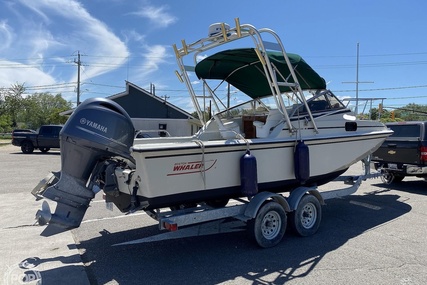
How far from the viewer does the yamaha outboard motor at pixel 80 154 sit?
4.40 m

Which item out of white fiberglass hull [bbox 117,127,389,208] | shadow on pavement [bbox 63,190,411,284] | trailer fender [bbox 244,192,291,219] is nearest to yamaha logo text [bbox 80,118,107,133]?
white fiberglass hull [bbox 117,127,389,208]

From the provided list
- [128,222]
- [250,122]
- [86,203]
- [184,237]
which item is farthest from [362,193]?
[86,203]

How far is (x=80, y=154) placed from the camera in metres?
4.47

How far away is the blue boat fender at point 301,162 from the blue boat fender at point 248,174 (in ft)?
3.14

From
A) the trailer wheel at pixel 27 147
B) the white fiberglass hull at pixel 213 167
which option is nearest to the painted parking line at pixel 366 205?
the white fiberglass hull at pixel 213 167

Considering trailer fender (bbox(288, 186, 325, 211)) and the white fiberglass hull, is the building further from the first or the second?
trailer fender (bbox(288, 186, 325, 211))

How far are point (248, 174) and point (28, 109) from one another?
63.2m

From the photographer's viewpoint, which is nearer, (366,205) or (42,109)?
(366,205)

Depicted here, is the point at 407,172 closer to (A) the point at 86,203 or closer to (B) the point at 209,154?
(B) the point at 209,154

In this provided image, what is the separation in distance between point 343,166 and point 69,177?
4.72m

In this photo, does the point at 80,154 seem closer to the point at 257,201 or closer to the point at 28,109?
the point at 257,201

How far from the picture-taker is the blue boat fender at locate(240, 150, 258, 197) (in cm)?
492

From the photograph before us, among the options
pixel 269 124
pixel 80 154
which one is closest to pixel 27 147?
pixel 80 154

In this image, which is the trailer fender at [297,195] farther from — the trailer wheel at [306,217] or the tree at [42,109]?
the tree at [42,109]
